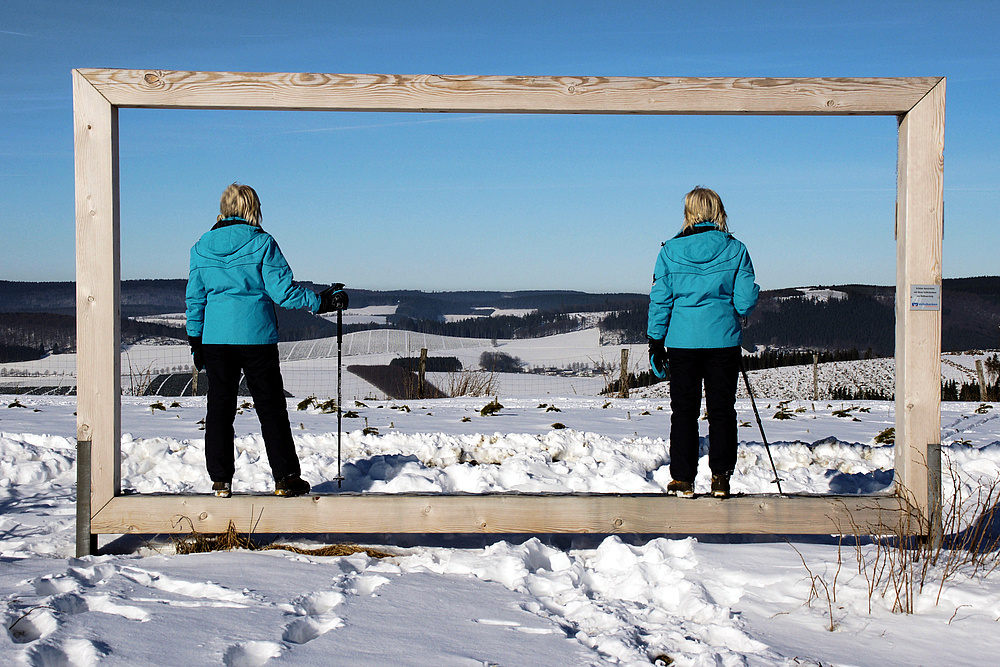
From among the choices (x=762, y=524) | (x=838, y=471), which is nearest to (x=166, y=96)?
(x=762, y=524)

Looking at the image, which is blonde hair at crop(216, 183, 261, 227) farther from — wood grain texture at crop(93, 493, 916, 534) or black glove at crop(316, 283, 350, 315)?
wood grain texture at crop(93, 493, 916, 534)

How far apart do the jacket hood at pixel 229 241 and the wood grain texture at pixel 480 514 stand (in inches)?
50.0

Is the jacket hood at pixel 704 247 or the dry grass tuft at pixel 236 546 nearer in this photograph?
the dry grass tuft at pixel 236 546

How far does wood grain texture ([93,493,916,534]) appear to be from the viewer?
401cm

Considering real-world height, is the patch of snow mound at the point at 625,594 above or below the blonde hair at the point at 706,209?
below

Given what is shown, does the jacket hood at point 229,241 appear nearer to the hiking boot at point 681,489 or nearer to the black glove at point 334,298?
the black glove at point 334,298


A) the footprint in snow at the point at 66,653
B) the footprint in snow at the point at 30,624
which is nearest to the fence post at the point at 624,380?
the footprint in snow at the point at 30,624

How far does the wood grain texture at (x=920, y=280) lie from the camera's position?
3.98 m

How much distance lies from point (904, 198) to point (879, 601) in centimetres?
208

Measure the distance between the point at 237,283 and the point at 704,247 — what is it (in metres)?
2.47

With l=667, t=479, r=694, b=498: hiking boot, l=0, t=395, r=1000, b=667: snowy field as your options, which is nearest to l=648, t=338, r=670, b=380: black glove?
l=667, t=479, r=694, b=498: hiking boot

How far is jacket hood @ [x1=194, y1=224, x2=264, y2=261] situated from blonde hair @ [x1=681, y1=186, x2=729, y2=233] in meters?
2.30

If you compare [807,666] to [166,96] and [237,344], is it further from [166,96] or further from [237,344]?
[166,96]

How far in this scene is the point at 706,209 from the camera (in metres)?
4.19
